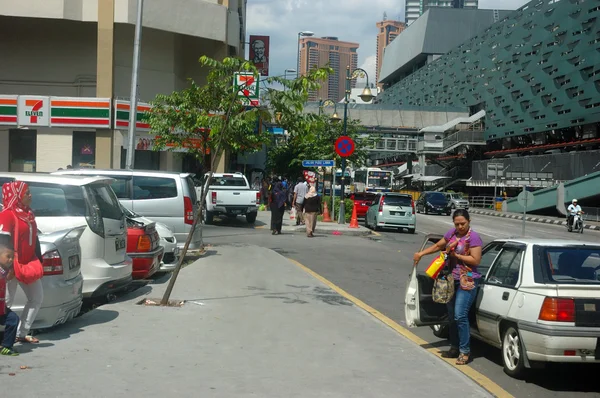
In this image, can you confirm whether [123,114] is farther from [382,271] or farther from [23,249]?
[23,249]

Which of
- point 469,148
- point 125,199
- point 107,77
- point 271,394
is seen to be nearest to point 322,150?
point 107,77

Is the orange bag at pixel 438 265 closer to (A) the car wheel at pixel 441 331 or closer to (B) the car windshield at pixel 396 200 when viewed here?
(A) the car wheel at pixel 441 331

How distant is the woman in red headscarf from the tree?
2.85 metres

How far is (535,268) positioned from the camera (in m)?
6.84

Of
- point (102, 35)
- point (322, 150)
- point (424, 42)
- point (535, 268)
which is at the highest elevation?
point (424, 42)

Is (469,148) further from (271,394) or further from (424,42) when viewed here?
(271,394)

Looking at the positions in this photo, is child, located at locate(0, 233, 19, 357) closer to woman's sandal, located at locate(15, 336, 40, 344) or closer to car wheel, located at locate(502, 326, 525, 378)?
woman's sandal, located at locate(15, 336, 40, 344)

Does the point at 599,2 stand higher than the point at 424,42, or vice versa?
the point at 424,42

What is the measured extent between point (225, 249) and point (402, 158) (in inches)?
3583

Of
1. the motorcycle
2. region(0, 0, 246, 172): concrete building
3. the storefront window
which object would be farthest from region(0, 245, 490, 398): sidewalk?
the motorcycle

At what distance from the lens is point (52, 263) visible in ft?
23.2

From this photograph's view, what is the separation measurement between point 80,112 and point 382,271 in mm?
17492

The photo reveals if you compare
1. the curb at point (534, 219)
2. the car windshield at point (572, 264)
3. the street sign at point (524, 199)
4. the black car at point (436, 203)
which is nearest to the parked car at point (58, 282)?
the car windshield at point (572, 264)

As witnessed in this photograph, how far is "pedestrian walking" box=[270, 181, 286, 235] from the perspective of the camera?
23.3 meters
